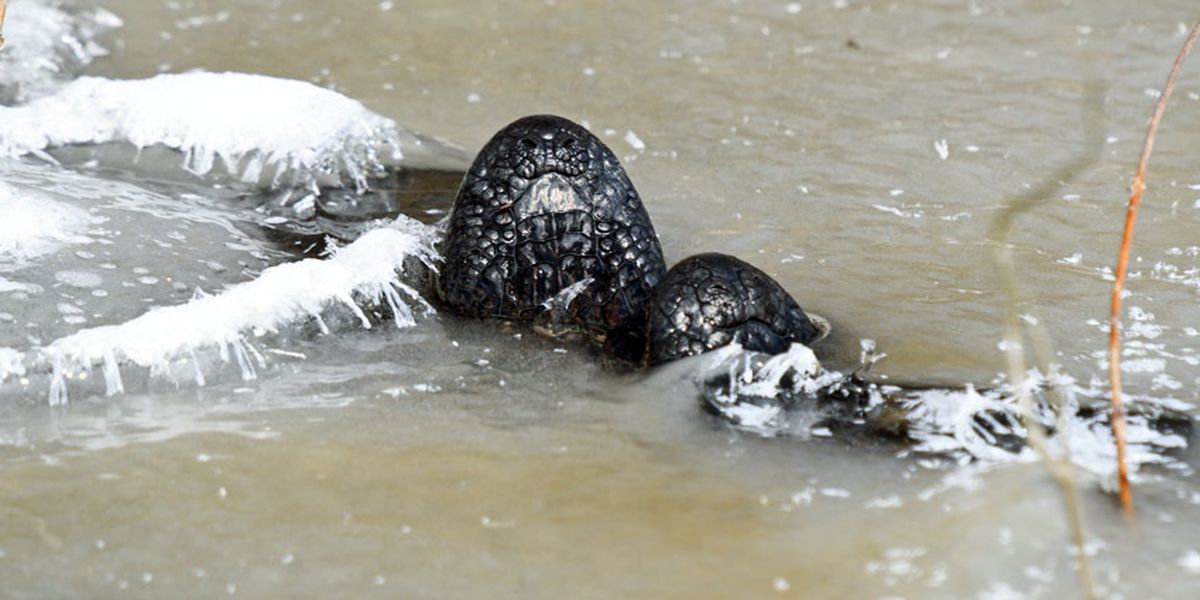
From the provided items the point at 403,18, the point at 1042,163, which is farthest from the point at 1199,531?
the point at 403,18

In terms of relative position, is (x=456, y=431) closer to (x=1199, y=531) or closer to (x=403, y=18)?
(x=1199, y=531)

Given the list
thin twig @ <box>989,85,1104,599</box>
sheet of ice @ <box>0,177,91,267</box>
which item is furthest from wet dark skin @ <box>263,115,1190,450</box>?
sheet of ice @ <box>0,177,91,267</box>

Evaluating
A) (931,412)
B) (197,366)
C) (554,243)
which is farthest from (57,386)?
(931,412)

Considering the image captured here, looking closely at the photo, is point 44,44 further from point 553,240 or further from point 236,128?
point 553,240

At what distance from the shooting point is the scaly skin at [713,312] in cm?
356

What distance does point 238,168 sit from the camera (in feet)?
16.9

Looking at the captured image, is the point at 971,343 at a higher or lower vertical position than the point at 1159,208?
lower

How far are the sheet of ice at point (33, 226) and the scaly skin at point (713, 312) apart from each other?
1872 mm

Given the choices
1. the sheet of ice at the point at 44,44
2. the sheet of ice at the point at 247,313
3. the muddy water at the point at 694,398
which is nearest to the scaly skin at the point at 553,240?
the muddy water at the point at 694,398

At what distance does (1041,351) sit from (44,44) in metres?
4.84

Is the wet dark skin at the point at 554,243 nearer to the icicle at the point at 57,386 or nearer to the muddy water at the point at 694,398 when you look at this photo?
the muddy water at the point at 694,398

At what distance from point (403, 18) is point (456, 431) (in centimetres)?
415

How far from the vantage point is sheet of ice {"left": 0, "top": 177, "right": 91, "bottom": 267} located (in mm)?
4043

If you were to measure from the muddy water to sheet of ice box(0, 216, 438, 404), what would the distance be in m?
0.12
